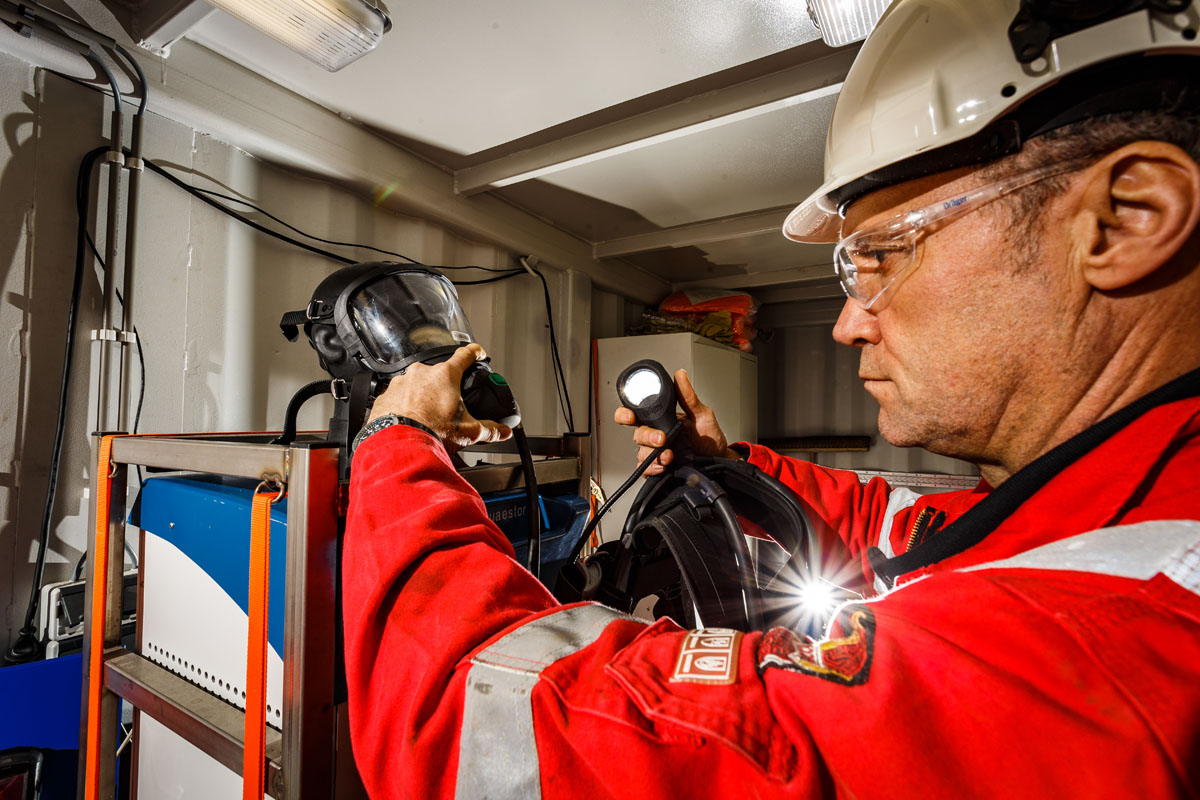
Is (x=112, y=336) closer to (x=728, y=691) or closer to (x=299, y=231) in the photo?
(x=299, y=231)

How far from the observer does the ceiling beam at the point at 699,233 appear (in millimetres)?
2635

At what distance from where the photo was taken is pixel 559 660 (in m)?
0.45

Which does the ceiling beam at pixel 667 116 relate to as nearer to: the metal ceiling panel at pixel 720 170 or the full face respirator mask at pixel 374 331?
the metal ceiling panel at pixel 720 170

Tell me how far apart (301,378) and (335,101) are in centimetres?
89

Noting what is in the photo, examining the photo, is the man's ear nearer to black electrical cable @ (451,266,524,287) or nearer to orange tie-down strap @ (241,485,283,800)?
orange tie-down strap @ (241,485,283,800)

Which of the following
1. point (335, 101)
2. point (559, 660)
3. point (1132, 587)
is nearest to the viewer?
point (1132, 587)

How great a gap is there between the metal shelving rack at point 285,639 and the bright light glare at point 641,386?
308 mm

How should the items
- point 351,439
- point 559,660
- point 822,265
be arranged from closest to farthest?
1. point 559,660
2. point 351,439
3. point 822,265

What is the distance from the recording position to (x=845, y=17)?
117 cm

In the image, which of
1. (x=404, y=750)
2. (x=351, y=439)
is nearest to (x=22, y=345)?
(x=351, y=439)

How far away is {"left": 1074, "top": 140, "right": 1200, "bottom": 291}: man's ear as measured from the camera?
0.48m

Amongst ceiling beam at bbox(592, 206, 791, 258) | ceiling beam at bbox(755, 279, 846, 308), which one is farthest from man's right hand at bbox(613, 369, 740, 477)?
ceiling beam at bbox(755, 279, 846, 308)

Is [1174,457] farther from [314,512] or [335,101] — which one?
[335,101]

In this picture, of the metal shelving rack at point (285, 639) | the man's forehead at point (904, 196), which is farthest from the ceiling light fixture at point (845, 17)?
the metal shelving rack at point (285, 639)
